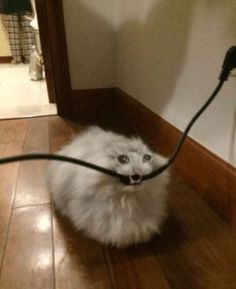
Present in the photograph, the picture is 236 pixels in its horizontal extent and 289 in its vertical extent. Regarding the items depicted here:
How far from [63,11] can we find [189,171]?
956mm

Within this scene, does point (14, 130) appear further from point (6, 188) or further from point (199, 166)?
point (199, 166)

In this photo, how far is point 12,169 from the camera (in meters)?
0.97

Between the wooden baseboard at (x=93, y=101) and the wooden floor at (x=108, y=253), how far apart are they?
29.7 inches

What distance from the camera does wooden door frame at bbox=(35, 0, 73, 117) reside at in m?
1.31

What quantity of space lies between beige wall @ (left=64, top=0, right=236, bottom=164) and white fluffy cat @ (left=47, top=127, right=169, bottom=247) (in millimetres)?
217

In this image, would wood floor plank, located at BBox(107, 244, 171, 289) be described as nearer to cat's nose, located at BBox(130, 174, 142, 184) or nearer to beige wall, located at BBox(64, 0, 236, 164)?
cat's nose, located at BBox(130, 174, 142, 184)

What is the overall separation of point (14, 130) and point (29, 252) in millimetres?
826

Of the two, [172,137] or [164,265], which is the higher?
[172,137]

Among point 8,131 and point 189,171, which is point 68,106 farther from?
point 189,171

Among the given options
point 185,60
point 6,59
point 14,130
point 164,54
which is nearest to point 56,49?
point 14,130

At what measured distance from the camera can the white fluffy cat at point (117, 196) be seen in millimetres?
570

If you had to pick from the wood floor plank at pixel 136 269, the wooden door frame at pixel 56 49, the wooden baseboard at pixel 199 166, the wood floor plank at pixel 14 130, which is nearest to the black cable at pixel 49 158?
the wood floor plank at pixel 136 269

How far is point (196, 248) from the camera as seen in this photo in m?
0.63

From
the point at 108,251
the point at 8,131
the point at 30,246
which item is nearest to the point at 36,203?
the point at 30,246
